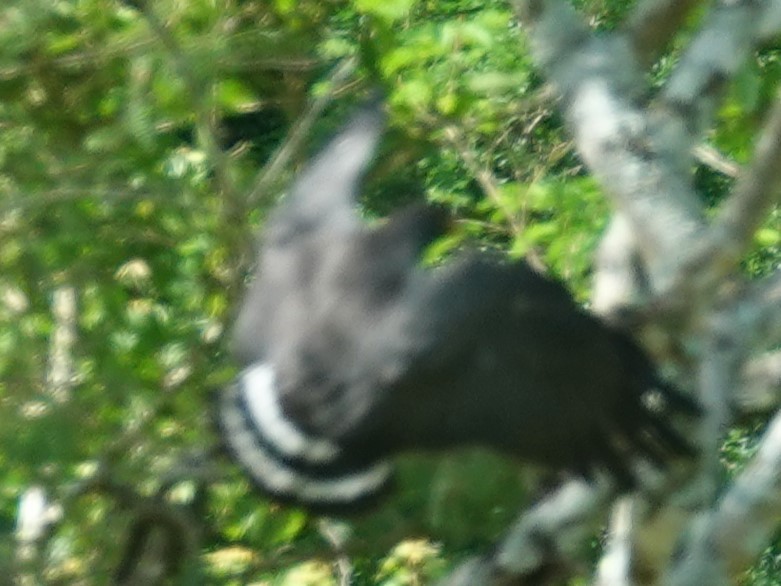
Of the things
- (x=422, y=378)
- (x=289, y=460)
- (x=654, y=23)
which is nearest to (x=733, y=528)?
(x=422, y=378)

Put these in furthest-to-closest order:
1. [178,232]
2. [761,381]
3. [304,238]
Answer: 1. [304,238]
2. [178,232]
3. [761,381]

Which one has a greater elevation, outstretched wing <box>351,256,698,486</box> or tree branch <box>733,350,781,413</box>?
outstretched wing <box>351,256,698,486</box>

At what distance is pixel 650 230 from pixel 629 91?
0.97ft

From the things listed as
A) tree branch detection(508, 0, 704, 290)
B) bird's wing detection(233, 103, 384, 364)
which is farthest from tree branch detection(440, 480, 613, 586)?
bird's wing detection(233, 103, 384, 364)

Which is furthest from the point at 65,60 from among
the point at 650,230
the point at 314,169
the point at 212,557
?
the point at 650,230

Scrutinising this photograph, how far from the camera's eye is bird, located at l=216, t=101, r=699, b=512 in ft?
8.14

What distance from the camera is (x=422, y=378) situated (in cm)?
256

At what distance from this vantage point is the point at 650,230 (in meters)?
2.28

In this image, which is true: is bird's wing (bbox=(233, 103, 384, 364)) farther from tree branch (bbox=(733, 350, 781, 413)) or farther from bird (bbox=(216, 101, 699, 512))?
tree branch (bbox=(733, 350, 781, 413))

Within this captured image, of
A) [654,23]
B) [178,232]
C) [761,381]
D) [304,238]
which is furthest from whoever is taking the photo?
[304,238]

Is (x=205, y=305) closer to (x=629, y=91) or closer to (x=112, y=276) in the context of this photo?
(x=112, y=276)

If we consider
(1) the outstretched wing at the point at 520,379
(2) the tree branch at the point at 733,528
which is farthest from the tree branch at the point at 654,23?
(2) the tree branch at the point at 733,528

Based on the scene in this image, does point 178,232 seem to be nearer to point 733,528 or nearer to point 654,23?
point 654,23

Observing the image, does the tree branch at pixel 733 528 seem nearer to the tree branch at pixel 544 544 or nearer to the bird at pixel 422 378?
the bird at pixel 422 378
